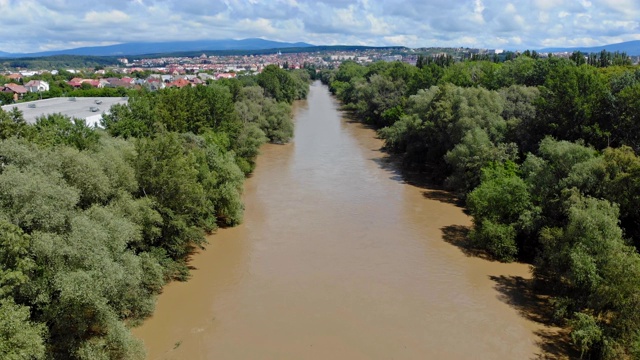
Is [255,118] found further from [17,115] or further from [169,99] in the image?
[17,115]

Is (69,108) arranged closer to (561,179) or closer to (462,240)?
(462,240)

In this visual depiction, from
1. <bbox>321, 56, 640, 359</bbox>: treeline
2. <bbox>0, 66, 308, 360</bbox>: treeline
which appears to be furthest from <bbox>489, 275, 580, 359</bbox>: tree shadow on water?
<bbox>0, 66, 308, 360</bbox>: treeline

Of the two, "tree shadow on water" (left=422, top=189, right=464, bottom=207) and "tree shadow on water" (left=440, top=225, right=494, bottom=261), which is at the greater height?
"tree shadow on water" (left=422, top=189, right=464, bottom=207)

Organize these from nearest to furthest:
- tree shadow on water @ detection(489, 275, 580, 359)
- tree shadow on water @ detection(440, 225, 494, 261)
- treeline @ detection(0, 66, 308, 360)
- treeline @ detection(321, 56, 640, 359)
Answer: treeline @ detection(0, 66, 308, 360) → treeline @ detection(321, 56, 640, 359) → tree shadow on water @ detection(489, 275, 580, 359) → tree shadow on water @ detection(440, 225, 494, 261)

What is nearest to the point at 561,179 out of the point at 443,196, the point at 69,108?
the point at 443,196

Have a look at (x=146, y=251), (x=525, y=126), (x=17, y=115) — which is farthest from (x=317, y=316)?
(x=525, y=126)

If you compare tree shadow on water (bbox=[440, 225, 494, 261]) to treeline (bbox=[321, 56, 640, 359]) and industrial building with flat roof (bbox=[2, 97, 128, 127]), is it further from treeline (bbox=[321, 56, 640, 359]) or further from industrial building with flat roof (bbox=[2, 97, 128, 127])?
industrial building with flat roof (bbox=[2, 97, 128, 127])
